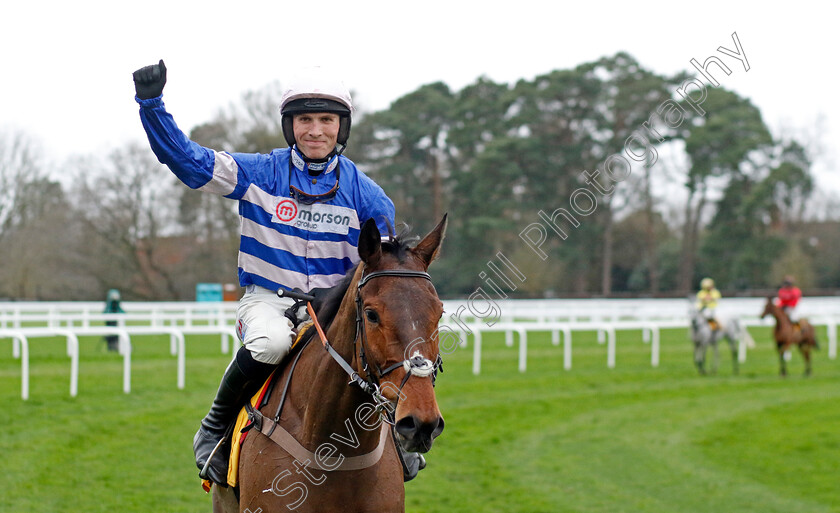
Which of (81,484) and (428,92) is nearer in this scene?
(81,484)

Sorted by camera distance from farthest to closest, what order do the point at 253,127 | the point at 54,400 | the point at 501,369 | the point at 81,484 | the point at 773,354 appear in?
1. the point at 253,127
2. the point at 773,354
3. the point at 501,369
4. the point at 54,400
5. the point at 81,484

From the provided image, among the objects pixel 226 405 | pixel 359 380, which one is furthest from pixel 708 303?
pixel 359 380

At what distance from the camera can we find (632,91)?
30.6 m

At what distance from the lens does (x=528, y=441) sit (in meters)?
8.02

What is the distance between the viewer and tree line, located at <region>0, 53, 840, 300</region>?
2791 centimetres

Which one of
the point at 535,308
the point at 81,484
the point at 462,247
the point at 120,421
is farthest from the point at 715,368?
the point at 462,247

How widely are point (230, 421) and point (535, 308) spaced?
1883 centimetres

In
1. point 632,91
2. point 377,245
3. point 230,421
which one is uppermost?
point 632,91

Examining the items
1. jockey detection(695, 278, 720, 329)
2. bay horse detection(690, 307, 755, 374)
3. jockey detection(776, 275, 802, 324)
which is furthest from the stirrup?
jockey detection(776, 275, 802, 324)

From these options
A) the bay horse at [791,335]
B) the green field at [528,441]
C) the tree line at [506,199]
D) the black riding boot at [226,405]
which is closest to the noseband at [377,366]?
the black riding boot at [226,405]

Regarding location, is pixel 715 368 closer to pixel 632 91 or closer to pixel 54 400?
pixel 54 400

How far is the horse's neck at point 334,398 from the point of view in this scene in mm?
2543

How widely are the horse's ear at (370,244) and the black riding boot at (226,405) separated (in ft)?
2.48

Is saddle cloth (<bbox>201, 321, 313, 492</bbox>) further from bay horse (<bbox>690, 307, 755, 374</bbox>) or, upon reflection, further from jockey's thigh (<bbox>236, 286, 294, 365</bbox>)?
bay horse (<bbox>690, 307, 755, 374</bbox>)
